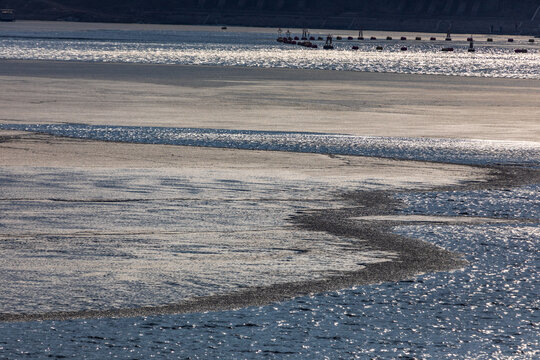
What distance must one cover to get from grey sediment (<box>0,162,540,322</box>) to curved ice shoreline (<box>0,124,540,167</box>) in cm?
310

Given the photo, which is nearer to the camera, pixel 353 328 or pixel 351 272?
pixel 353 328

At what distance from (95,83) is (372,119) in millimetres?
14525

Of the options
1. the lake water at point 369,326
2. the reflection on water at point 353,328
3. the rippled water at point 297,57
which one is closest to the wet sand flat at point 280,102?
the lake water at point 369,326

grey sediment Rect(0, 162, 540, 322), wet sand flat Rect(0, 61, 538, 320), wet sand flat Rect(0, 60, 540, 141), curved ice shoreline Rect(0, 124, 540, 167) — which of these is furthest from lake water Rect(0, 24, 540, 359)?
wet sand flat Rect(0, 60, 540, 141)

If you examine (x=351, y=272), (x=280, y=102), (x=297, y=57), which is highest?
(x=351, y=272)

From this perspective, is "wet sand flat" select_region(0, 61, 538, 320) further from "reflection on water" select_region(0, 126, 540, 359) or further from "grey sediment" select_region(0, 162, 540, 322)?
"reflection on water" select_region(0, 126, 540, 359)

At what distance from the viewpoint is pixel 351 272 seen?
8.39 m

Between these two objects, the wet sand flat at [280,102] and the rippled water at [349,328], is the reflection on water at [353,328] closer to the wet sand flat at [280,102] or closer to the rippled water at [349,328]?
the rippled water at [349,328]

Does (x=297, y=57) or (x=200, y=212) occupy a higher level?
(x=200, y=212)

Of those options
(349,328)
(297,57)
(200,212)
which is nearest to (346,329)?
(349,328)

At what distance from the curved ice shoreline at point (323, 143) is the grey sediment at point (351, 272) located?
3.10 meters

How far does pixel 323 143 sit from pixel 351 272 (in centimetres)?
934

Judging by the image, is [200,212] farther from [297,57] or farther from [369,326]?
[297,57]

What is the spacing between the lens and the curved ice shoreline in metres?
16.2
